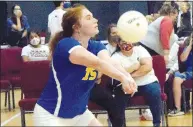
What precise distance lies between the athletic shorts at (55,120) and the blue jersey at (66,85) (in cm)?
3

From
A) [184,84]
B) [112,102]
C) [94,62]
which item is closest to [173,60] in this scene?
[184,84]

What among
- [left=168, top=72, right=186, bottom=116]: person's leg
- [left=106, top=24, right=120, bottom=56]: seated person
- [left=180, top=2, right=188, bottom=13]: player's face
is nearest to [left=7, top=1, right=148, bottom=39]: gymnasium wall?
[left=180, top=2, right=188, bottom=13]: player's face

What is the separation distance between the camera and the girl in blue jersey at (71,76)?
3.24 meters

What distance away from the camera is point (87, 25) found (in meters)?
3.40

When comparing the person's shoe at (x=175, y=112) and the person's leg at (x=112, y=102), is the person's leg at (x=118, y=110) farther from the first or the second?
the person's shoe at (x=175, y=112)

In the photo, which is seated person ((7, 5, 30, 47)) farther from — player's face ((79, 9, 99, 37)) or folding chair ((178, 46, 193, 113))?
player's face ((79, 9, 99, 37))

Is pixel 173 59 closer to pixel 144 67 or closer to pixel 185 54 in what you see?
pixel 185 54

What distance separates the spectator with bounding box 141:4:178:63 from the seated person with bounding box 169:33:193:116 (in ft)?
1.64

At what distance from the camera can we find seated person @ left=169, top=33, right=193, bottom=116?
283 inches

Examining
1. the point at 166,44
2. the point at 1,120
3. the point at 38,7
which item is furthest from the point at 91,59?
the point at 38,7

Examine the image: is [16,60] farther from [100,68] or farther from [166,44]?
[100,68]

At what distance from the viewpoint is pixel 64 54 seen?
3.23m

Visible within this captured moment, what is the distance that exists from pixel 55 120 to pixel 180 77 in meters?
4.26

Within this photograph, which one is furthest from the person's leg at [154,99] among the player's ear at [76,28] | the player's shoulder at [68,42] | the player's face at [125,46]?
the player's shoulder at [68,42]
